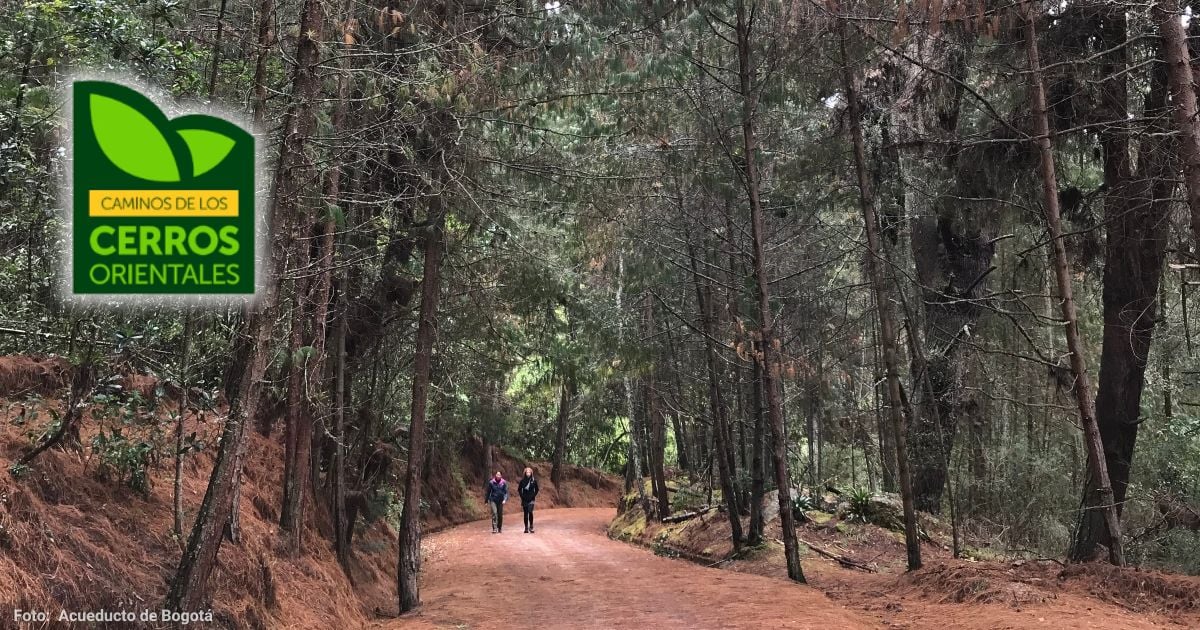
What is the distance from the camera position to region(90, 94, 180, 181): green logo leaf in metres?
6.10

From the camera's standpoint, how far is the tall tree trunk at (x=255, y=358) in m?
5.59

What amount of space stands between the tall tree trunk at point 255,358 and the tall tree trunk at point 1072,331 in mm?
7218

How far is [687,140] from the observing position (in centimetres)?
1224

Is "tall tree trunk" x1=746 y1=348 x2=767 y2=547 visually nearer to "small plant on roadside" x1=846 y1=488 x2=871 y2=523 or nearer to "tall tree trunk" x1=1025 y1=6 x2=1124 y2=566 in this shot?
"small plant on roadside" x1=846 y1=488 x2=871 y2=523

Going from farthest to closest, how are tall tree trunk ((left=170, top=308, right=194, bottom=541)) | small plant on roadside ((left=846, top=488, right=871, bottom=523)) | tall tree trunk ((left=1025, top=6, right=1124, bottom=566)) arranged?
small plant on roadside ((left=846, top=488, right=871, bottom=523))
tall tree trunk ((left=1025, top=6, right=1124, bottom=566))
tall tree trunk ((left=170, top=308, right=194, bottom=541))

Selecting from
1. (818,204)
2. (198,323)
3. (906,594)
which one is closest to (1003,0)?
(818,204)

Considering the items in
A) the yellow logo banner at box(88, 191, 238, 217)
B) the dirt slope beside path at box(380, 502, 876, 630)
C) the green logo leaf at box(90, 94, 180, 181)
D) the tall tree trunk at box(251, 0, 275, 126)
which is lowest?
the dirt slope beside path at box(380, 502, 876, 630)

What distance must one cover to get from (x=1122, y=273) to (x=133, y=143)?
11.3 metres

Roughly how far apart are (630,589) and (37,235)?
312 inches

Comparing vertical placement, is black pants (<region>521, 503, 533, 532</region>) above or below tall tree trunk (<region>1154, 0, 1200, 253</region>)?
below

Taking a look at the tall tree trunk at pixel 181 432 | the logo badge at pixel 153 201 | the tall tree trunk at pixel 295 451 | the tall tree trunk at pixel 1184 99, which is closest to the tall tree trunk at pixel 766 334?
the tall tree trunk at pixel 1184 99

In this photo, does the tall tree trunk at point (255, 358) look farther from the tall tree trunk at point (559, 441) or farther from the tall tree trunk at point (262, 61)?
the tall tree trunk at point (559, 441)

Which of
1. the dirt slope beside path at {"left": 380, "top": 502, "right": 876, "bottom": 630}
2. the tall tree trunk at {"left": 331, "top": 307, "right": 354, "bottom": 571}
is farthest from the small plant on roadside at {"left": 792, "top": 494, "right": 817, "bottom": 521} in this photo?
the tall tree trunk at {"left": 331, "top": 307, "right": 354, "bottom": 571}

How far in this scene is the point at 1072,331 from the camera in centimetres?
845
